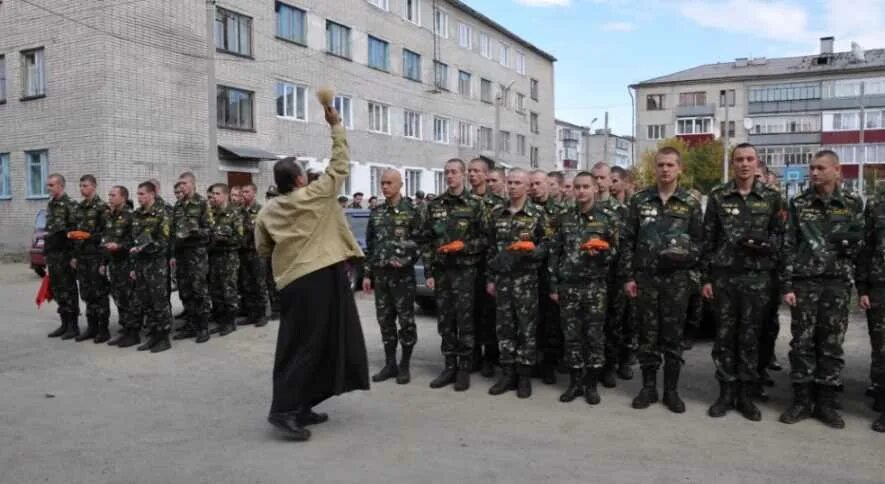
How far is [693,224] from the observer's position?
5.80 m

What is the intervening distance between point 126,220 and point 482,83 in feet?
118

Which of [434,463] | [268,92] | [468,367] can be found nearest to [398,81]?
[268,92]

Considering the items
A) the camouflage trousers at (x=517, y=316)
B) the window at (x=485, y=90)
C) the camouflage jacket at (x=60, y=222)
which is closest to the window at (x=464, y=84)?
the window at (x=485, y=90)

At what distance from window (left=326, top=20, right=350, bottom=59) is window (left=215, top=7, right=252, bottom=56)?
4603 millimetres

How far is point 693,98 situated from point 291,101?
52580mm

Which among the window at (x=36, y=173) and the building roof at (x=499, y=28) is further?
the building roof at (x=499, y=28)

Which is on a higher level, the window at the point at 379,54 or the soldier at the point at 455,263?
the window at the point at 379,54

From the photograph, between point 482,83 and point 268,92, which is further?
point 482,83

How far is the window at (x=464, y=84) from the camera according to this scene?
40.2 meters

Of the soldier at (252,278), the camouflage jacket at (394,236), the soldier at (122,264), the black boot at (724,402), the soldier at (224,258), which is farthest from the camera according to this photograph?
the soldier at (252,278)

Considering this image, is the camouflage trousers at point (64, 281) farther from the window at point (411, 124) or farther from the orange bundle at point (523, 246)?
the window at point (411, 124)

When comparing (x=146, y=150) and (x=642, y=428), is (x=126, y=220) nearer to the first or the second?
(x=642, y=428)

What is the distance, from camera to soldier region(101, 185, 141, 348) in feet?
28.1

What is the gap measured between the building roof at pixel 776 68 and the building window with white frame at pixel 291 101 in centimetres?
5162
